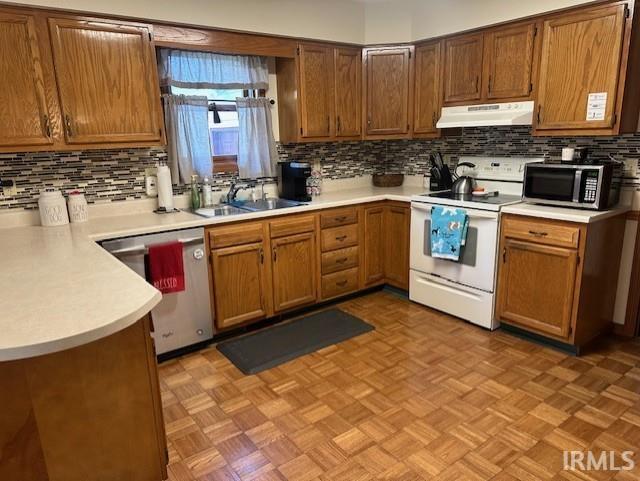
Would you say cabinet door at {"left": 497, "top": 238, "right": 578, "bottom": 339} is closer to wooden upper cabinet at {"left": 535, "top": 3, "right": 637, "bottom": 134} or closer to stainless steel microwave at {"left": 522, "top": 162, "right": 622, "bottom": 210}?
stainless steel microwave at {"left": 522, "top": 162, "right": 622, "bottom": 210}

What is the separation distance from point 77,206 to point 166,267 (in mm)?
715

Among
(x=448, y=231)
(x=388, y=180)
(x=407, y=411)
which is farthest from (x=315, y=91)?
(x=407, y=411)

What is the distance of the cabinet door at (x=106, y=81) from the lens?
247cm

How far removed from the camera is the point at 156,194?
3.10 metres

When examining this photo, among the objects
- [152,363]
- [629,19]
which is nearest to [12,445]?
[152,363]

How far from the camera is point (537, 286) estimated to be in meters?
2.80

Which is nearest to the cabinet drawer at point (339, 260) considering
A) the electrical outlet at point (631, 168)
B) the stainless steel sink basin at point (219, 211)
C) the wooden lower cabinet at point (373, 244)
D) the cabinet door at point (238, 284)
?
the wooden lower cabinet at point (373, 244)

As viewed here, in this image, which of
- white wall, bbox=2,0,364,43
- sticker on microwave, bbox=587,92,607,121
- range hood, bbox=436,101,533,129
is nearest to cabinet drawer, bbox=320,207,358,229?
range hood, bbox=436,101,533,129

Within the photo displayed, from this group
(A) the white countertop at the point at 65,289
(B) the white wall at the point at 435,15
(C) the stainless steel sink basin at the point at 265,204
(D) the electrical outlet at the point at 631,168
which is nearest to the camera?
(A) the white countertop at the point at 65,289

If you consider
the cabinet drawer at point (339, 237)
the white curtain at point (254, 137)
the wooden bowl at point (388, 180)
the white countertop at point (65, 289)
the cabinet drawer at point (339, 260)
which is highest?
the white curtain at point (254, 137)

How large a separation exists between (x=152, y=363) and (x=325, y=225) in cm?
202

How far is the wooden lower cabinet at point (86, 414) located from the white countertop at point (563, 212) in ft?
7.59

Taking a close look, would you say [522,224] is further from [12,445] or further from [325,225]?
[12,445]

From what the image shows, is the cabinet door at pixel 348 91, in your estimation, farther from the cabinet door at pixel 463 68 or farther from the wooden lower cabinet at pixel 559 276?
the wooden lower cabinet at pixel 559 276
